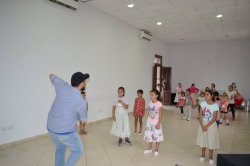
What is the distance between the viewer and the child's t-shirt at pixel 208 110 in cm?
343

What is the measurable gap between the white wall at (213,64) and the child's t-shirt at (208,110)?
836cm

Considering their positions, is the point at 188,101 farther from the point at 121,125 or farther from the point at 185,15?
the point at 121,125

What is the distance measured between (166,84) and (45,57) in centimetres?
847

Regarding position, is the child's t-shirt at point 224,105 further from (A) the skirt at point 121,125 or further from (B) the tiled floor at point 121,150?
(A) the skirt at point 121,125

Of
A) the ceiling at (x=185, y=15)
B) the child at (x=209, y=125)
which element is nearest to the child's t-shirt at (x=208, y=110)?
the child at (x=209, y=125)

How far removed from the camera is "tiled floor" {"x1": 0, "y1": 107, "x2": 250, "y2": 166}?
11.4ft

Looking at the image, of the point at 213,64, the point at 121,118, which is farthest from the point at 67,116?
the point at 213,64

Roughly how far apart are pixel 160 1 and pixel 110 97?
340 centimetres

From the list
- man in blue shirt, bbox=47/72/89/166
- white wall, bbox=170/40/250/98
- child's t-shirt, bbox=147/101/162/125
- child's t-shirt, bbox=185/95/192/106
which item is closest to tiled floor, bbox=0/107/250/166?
child's t-shirt, bbox=147/101/162/125

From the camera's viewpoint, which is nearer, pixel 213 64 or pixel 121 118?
pixel 121 118

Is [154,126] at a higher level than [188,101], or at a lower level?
lower

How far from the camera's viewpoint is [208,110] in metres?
3.46

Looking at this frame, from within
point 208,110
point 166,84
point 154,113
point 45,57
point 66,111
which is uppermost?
point 45,57

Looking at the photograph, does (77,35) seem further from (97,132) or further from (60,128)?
(60,128)
